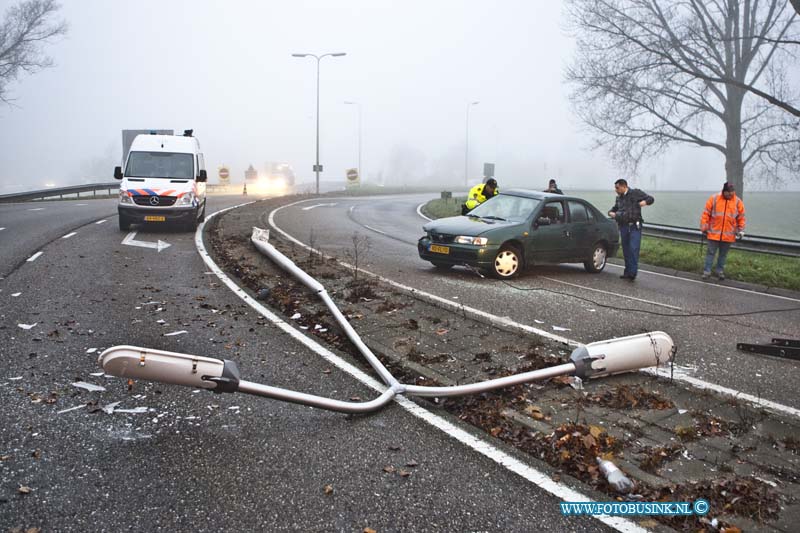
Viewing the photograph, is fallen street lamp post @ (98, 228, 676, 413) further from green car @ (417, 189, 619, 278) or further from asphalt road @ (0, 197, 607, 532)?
green car @ (417, 189, 619, 278)

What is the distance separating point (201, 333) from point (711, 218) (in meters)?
10.2

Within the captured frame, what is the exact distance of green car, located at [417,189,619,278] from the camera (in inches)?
426

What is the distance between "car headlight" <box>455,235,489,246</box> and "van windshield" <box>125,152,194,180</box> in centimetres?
902

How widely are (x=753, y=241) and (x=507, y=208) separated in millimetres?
7207

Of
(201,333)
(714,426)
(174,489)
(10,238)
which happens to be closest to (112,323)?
(201,333)

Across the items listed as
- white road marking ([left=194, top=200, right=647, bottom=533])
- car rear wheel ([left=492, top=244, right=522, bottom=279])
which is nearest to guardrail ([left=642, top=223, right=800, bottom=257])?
car rear wheel ([left=492, top=244, right=522, bottom=279])

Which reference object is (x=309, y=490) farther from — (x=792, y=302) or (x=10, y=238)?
(x=10, y=238)

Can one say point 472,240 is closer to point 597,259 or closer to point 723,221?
point 597,259

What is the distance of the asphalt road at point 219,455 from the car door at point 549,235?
6144 millimetres

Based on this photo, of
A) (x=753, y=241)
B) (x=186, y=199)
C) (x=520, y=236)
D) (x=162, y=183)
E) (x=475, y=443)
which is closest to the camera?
(x=475, y=443)

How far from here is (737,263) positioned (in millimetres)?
13703

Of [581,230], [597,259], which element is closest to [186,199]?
[581,230]

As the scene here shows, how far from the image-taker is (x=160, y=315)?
738 cm

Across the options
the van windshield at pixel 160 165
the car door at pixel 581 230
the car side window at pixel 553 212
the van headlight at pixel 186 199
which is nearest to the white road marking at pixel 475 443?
the car side window at pixel 553 212
